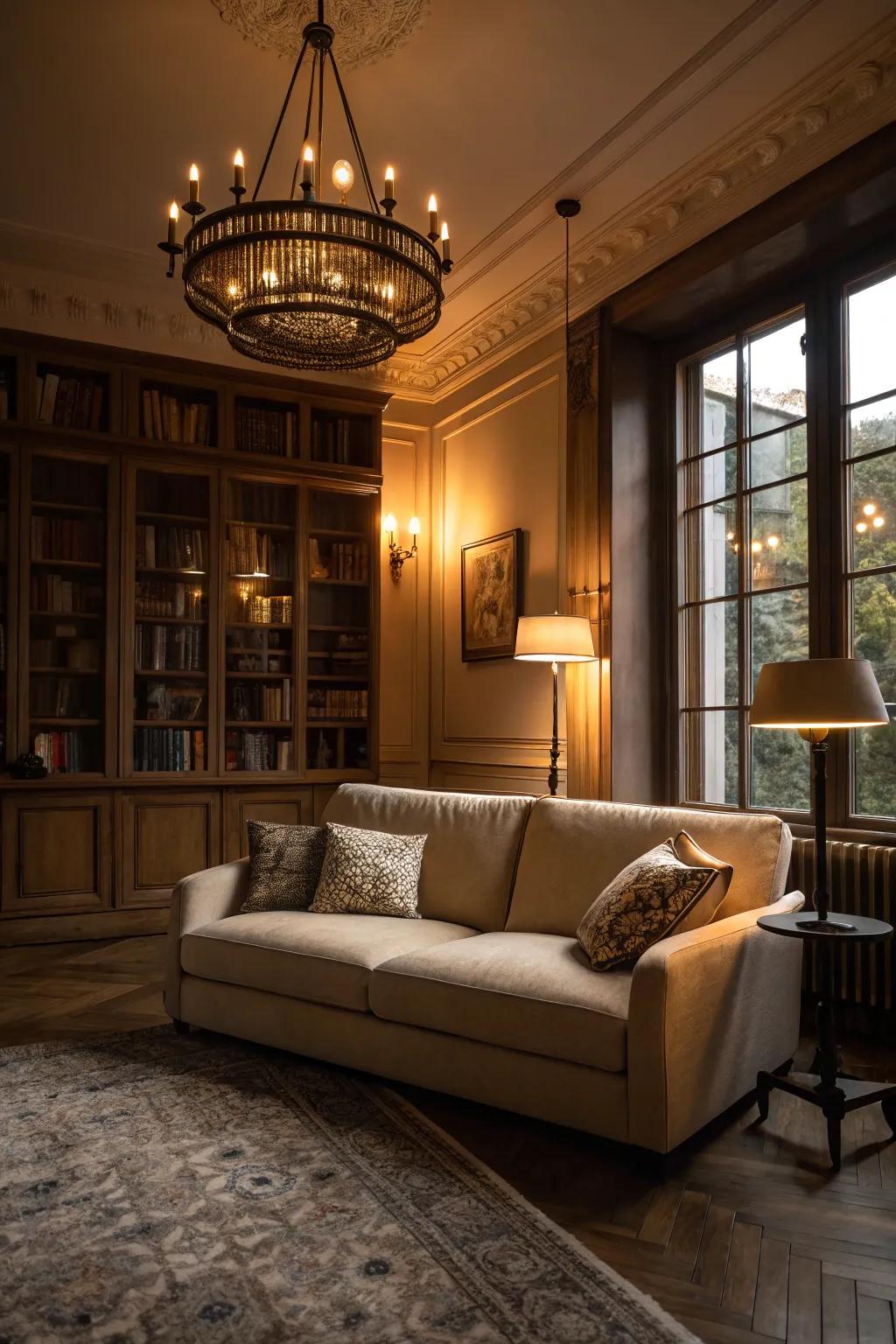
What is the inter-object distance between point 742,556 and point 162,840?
3.15 meters

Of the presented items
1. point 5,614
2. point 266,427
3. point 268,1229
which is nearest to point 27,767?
point 5,614

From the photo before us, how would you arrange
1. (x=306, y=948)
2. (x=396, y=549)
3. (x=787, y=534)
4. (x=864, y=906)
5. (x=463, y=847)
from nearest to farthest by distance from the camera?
(x=306, y=948)
(x=864, y=906)
(x=463, y=847)
(x=787, y=534)
(x=396, y=549)

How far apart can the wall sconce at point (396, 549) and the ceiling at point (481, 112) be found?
1.65 metres

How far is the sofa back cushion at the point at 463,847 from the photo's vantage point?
11.0 ft

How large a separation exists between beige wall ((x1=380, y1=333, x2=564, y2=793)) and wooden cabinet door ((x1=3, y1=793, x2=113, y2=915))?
1765 mm

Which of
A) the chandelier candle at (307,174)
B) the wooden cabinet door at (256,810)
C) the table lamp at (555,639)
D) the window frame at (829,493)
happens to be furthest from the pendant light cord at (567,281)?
the wooden cabinet door at (256,810)

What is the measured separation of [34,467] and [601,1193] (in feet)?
13.8

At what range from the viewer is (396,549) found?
600cm

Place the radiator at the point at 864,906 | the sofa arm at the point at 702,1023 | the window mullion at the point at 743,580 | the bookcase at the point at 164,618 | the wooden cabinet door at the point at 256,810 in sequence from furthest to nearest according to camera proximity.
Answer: the wooden cabinet door at the point at 256,810, the bookcase at the point at 164,618, the window mullion at the point at 743,580, the radiator at the point at 864,906, the sofa arm at the point at 702,1023

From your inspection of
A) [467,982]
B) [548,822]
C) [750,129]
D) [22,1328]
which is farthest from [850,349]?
[22,1328]

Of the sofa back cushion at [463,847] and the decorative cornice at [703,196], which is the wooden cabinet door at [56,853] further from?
the decorative cornice at [703,196]

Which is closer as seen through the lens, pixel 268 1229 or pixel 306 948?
pixel 268 1229

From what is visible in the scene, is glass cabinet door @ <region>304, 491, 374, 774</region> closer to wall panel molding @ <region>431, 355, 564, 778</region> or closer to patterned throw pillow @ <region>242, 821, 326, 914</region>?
wall panel molding @ <region>431, 355, 564, 778</region>

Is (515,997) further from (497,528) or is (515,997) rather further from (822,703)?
(497,528)
